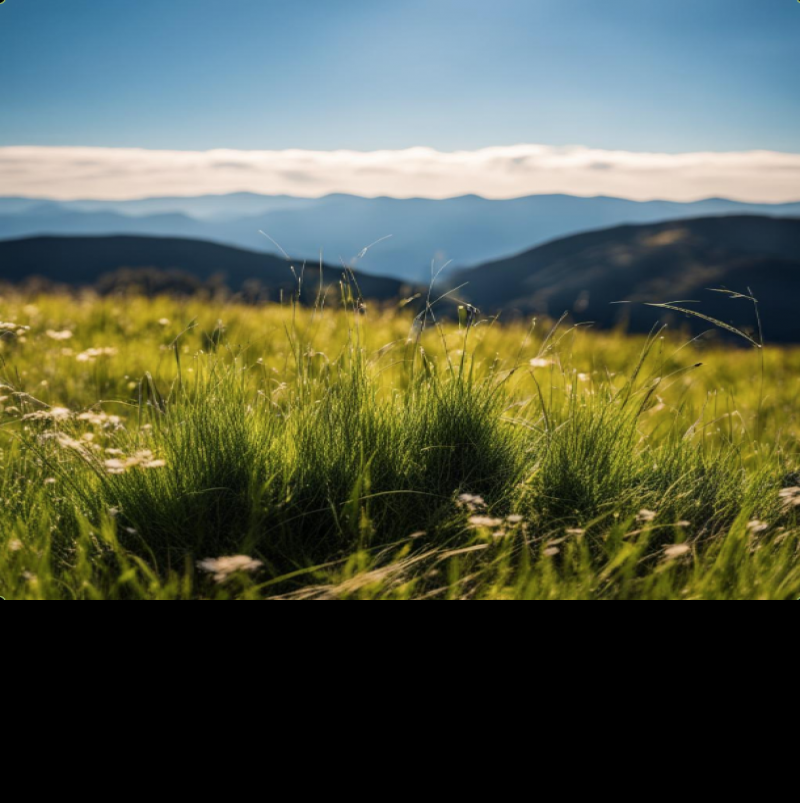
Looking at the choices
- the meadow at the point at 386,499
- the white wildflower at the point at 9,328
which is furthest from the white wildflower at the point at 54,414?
the white wildflower at the point at 9,328

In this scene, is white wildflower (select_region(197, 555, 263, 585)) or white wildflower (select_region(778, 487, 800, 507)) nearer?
white wildflower (select_region(197, 555, 263, 585))

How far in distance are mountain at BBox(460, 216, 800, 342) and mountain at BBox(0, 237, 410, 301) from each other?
121 centimetres

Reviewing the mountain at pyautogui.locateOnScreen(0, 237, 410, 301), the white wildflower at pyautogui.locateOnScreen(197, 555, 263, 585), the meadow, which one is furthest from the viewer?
the mountain at pyautogui.locateOnScreen(0, 237, 410, 301)

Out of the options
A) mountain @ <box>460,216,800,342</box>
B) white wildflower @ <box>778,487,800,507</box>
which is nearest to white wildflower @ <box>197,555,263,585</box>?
mountain @ <box>460,216,800,342</box>

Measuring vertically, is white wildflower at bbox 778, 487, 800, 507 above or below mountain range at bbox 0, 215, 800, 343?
below

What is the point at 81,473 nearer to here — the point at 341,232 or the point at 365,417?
the point at 365,417

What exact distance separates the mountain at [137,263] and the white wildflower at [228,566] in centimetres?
200

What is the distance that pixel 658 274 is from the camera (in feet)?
13.9

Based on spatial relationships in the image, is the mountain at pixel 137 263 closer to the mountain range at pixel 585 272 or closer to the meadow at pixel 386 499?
the mountain range at pixel 585 272

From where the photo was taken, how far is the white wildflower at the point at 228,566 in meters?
1.53

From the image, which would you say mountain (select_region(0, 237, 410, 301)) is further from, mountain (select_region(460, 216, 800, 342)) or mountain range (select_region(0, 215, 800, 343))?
mountain (select_region(460, 216, 800, 342))

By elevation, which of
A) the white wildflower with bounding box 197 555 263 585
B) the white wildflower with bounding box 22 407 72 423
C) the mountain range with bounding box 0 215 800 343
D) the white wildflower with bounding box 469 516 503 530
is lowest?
the white wildflower with bounding box 197 555 263 585

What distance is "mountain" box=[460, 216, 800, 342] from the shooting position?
2.57 m

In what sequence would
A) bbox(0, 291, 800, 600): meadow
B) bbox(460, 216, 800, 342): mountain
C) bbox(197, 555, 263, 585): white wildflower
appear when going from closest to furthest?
1. bbox(197, 555, 263, 585): white wildflower
2. bbox(0, 291, 800, 600): meadow
3. bbox(460, 216, 800, 342): mountain
